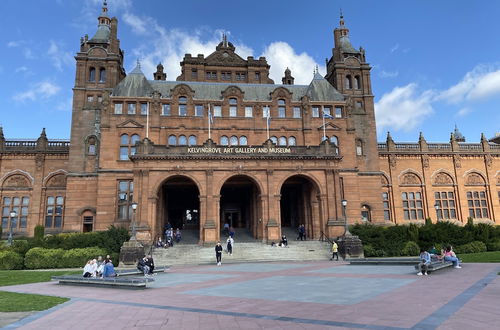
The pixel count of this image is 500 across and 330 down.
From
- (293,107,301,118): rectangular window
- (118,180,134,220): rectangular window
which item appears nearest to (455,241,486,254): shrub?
(293,107,301,118): rectangular window

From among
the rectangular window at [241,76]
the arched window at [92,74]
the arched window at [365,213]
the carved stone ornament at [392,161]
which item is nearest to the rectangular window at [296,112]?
the rectangular window at [241,76]

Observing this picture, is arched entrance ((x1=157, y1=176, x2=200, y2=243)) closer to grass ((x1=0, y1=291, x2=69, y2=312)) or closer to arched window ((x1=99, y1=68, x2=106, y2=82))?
arched window ((x1=99, y1=68, x2=106, y2=82))

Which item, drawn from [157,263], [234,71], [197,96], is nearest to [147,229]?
[157,263]

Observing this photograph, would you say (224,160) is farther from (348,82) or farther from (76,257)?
(348,82)

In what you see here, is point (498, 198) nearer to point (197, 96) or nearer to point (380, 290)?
point (197, 96)

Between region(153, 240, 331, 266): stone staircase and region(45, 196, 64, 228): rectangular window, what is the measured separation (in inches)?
865

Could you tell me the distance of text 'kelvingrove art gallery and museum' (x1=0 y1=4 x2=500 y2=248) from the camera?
122ft

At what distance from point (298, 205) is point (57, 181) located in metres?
31.6

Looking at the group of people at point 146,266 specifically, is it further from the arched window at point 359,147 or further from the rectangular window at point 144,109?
the arched window at point 359,147

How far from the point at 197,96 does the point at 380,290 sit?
37.9m

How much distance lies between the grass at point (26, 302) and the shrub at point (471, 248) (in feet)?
99.7

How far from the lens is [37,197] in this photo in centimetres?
4753

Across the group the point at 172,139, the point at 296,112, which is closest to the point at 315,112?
the point at 296,112

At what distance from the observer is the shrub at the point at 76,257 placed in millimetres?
28734
